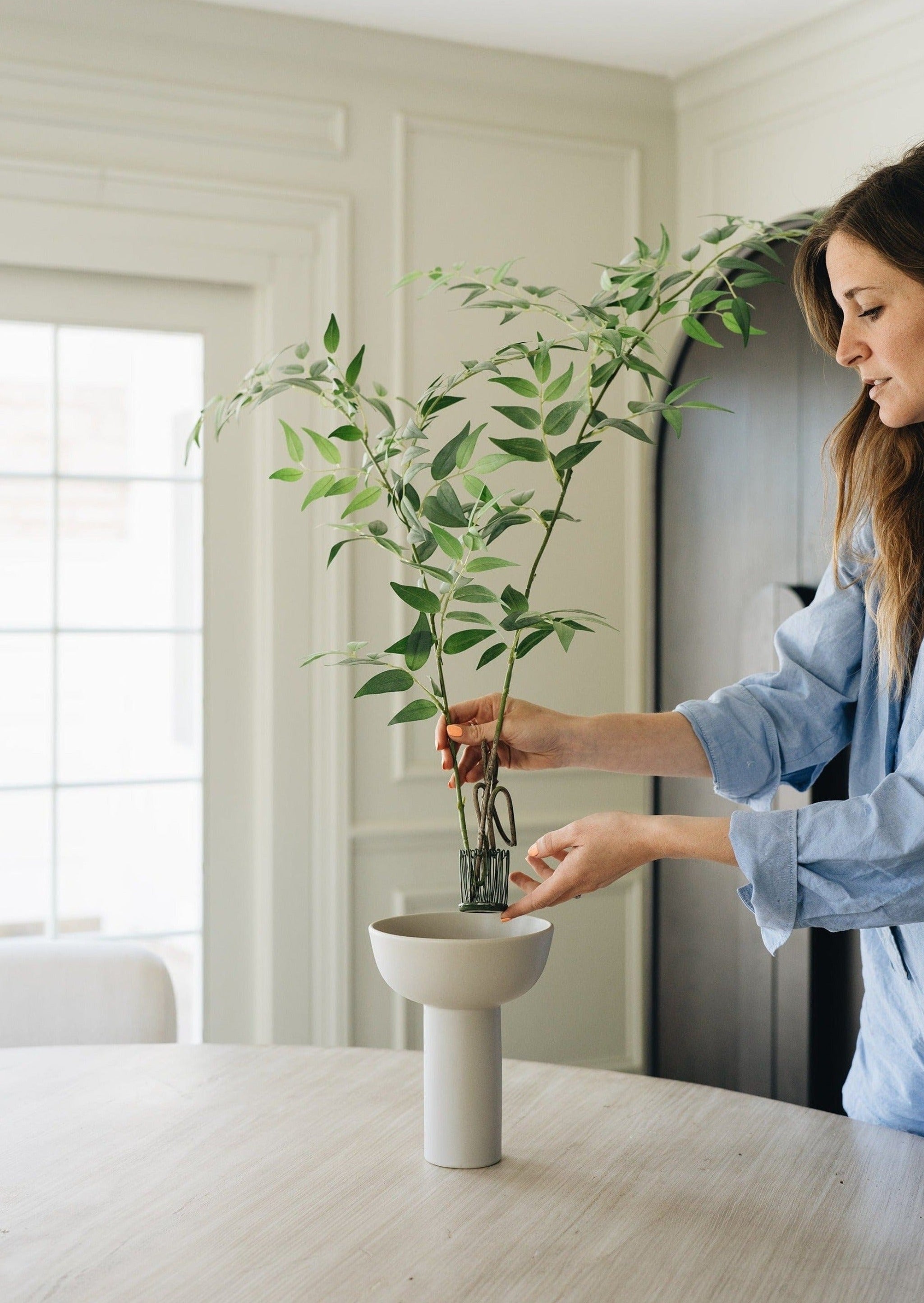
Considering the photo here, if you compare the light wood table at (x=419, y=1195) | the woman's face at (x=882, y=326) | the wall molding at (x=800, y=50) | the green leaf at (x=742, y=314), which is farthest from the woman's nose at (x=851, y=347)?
the wall molding at (x=800, y=50)

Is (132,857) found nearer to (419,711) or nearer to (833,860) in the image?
(419,711)

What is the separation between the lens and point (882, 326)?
4.17 ft

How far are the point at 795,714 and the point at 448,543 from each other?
498mm

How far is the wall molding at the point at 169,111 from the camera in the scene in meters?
2.57

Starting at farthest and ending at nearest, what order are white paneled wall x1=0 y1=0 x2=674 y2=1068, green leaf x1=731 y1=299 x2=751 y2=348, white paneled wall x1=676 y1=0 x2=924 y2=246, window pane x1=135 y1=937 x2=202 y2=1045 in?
window pane x1=135 y1=937 x2=202 y2=1045
white paneled wall x1=0 y1=0 x2=674 y2=1068
white paneled wall x1=676 y1=0 x2=924 y2=246
green leaf x1=731 y1=299 x2=751 y2=348

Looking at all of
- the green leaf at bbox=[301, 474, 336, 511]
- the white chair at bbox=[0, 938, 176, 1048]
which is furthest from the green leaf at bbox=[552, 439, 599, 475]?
the white chair at bbox=[0, 938, 176, 1048]

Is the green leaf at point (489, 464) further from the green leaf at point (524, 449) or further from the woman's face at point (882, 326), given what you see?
the woman's face at point (882, 326)

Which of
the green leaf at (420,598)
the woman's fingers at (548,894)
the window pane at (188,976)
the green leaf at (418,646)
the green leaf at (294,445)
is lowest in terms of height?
the window pane at (188,976)

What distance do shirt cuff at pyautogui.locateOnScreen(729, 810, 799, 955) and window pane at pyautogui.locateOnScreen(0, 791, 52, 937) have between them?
202 cm

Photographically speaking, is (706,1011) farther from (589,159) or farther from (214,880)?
(589,159)

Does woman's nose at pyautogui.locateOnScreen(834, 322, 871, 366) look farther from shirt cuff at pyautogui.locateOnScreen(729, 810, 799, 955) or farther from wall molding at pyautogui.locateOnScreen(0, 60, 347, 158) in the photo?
wall molding at pyautogui.locateOnScreen(0, 60, 347, 158)

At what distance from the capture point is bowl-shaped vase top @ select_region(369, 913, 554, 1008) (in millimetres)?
1075

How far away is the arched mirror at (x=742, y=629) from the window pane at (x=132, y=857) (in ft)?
3.86

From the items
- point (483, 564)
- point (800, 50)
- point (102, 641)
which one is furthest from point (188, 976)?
point (800, 50)
